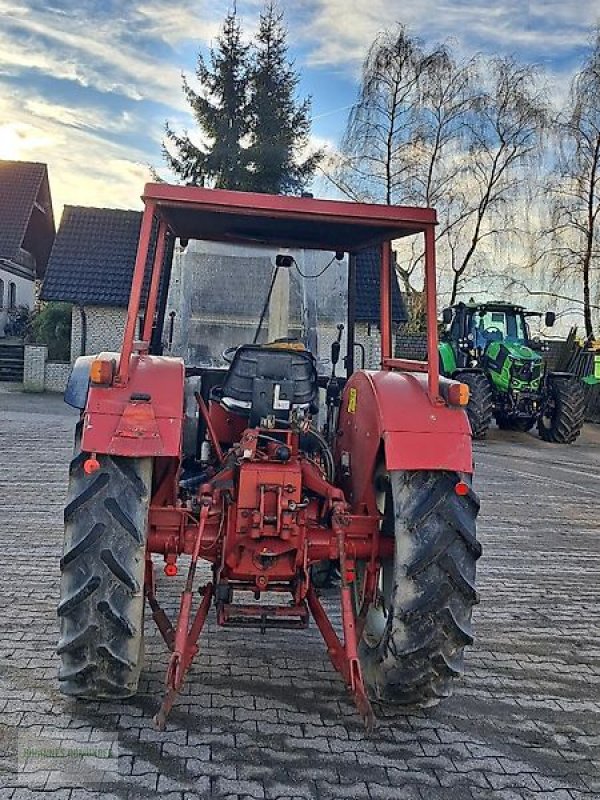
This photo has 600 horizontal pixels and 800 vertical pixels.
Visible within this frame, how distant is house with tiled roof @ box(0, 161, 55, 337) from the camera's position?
29.0 meters

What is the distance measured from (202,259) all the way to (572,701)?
9.87ft

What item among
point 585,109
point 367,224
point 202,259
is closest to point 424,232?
point 367,224

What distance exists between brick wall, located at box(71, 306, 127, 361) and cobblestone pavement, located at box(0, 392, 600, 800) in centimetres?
1578

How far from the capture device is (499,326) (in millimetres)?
15789

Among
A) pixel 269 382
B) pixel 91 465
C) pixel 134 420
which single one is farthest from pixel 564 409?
pixel 91 465

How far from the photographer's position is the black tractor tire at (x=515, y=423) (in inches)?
595

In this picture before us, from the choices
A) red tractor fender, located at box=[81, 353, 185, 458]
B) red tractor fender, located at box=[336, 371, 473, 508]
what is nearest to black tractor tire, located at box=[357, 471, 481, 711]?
red tractor fender, located at box=[336, 371, 473, 508]

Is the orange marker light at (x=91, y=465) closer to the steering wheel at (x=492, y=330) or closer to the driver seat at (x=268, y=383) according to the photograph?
the driver seat at (x=268, y=383)

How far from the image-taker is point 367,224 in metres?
3.54

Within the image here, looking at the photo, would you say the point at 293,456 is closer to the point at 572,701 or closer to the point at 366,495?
the point at 366,495

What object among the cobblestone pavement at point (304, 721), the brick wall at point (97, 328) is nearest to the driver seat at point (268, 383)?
the cobblestone pavement at point (304, 721)

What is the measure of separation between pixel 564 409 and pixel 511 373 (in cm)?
111

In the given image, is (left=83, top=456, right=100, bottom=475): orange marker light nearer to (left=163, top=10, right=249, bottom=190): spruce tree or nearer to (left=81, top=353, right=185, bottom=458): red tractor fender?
(left=81, top=353, right=185, bottom=458): red tractor fender

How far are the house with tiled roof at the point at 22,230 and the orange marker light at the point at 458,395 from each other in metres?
26.4
